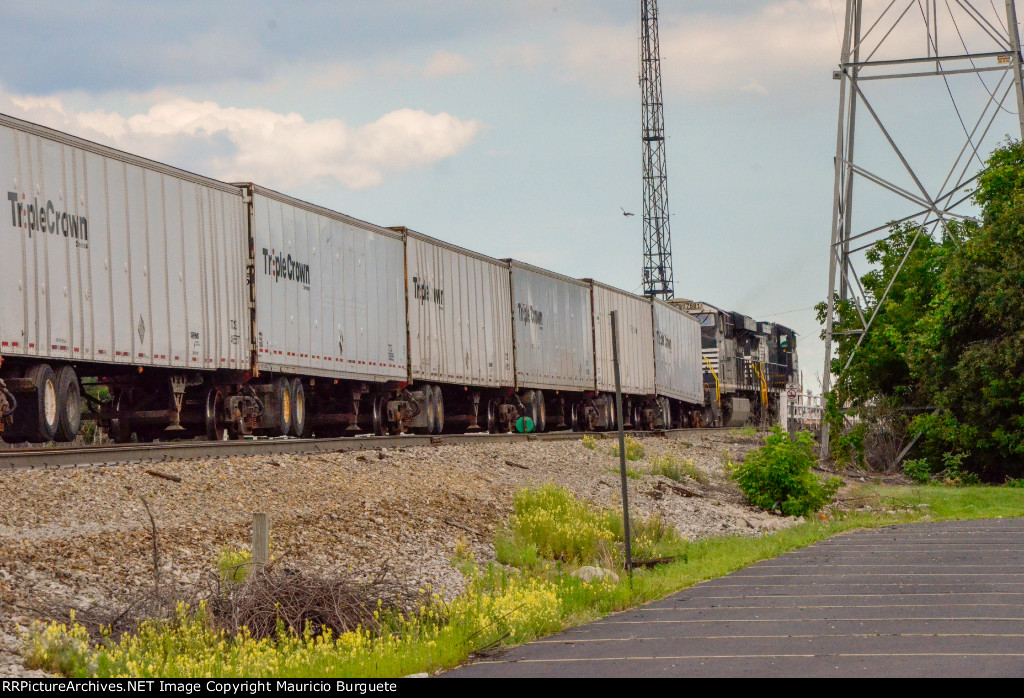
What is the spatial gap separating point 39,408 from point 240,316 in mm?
5027

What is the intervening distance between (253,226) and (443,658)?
1319 centimetres

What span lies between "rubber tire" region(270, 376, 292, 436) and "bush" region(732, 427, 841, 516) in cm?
817

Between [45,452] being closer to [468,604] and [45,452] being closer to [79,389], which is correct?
[79,389]

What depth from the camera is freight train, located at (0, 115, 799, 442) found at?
15164 millimetres

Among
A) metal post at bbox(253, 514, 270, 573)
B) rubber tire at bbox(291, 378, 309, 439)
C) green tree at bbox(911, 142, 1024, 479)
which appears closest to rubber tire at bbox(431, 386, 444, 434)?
rubber tire at bbox(291, 378, 309, 439)

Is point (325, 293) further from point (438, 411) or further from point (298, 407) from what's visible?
point (438, 411)

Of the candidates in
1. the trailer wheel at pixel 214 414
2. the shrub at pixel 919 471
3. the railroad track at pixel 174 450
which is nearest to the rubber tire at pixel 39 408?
the railroad track at pixel 174 450

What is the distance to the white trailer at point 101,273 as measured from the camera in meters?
14.8

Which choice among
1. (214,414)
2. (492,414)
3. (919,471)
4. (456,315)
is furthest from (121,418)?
(919,471)

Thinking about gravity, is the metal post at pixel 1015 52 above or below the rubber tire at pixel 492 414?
above

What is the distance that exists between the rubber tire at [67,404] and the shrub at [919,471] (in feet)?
72.3

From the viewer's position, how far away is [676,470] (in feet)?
79.8

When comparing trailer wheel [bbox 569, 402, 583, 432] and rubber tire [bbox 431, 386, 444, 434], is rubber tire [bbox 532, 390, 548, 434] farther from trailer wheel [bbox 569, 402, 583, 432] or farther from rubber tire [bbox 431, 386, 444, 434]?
rubber tire [bbox 431, 386, 444, 434]

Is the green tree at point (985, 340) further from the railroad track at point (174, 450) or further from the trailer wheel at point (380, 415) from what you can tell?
the trailer wheel at point (380, 415)
